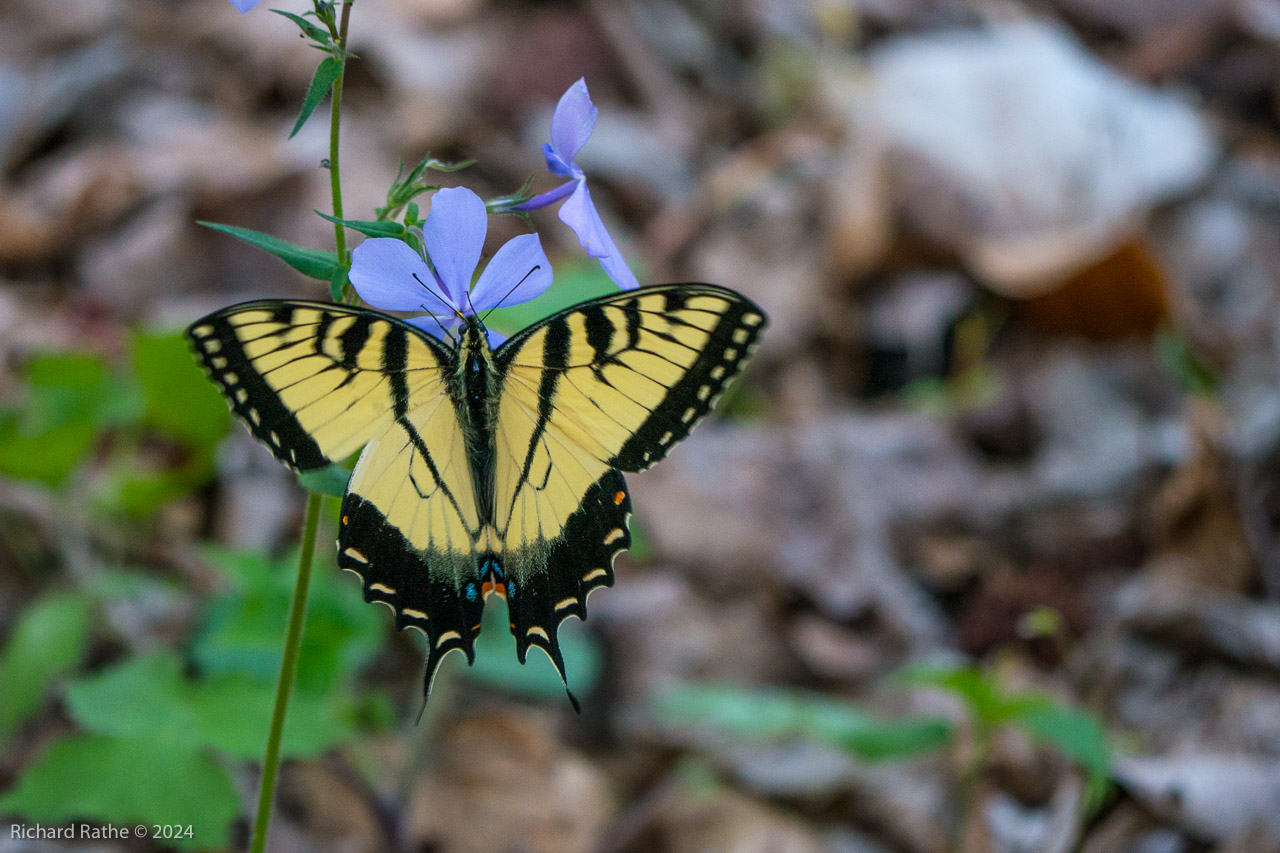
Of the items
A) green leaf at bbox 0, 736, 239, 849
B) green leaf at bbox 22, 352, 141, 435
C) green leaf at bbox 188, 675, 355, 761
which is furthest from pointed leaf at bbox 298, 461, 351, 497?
green leaf at bbox 22, 352, 141, 435

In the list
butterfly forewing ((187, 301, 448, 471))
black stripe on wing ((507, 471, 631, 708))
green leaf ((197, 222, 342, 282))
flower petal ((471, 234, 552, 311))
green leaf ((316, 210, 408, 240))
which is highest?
green leaf ((316, 210, 408, 240))

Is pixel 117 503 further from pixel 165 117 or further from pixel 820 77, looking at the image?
pixel 820 77

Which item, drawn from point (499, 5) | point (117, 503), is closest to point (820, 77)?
point (499, 5)

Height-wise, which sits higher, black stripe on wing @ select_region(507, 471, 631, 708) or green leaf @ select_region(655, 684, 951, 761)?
black stripe on wing @ select_region(507, 471, 631, 708)

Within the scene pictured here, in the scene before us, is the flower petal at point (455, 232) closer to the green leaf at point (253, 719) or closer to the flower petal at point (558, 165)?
the flower petal at point (558, 165)

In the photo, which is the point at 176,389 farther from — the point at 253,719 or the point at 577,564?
the point at 577,564

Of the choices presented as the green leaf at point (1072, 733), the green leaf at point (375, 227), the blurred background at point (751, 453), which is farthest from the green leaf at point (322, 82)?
the green leaf at point (1072, 733)

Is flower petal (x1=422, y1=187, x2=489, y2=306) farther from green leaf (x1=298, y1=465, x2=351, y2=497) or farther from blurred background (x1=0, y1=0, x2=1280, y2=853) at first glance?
blurred background (x1=0, y1=0, x2=1280, y2=853)
